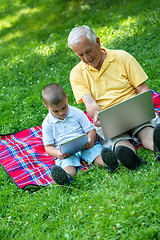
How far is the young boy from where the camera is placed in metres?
3.93

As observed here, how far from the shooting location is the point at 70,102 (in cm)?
585

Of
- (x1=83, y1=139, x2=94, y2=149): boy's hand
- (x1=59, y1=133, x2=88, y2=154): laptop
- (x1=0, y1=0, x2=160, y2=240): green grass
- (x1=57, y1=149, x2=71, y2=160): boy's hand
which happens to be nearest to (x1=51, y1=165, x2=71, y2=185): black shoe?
(x1=0, y1=0, x2=160, y2=240): green grass

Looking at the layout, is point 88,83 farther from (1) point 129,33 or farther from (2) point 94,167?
(1) point 129,33

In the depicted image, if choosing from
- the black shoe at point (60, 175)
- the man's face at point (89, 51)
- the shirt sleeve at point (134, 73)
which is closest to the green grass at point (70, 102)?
the black shoe at point (60, 175)

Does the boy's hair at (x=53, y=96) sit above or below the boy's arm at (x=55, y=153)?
above

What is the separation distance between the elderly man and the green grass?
0.89 feet

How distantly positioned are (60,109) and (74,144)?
0.45m

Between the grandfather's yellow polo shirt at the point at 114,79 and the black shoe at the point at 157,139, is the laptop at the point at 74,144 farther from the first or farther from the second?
the black shoe at the point at 157,139

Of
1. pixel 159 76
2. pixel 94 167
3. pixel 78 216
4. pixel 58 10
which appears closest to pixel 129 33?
pixel 159 76

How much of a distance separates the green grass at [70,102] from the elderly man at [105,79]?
0.27 metres

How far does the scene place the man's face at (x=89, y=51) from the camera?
3.91 metres

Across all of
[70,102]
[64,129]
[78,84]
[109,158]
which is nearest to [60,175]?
[109,158]

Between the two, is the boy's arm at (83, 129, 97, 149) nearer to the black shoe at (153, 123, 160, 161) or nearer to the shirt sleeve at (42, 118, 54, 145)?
the shirt sleeve at (42, 118, 54, 145)

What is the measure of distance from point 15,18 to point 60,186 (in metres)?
8.48
